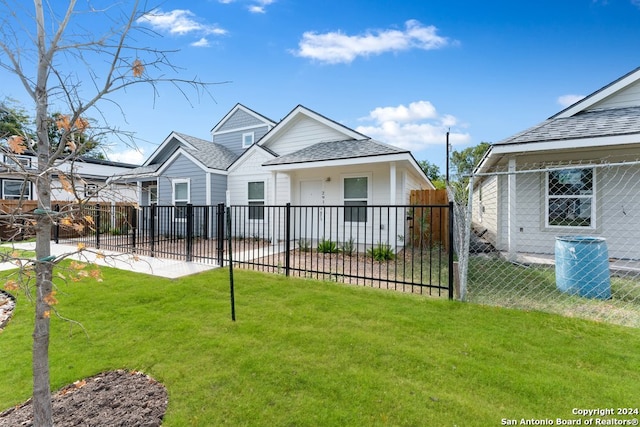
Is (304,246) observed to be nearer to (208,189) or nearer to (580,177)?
(208,189)

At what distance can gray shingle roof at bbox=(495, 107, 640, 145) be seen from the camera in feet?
20.5

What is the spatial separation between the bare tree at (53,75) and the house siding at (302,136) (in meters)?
9.35

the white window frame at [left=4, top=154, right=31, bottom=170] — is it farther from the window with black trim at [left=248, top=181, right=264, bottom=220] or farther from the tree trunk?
the window with black trim at [left=248, top=181, right=264, bottom=220]

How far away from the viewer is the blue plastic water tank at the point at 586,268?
4.47 metres

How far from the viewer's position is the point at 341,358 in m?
2.78

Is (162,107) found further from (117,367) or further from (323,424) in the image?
(323,424)

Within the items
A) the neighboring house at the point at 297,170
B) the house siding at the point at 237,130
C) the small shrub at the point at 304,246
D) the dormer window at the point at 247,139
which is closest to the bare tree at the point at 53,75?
the small shrub at the point at 304,246

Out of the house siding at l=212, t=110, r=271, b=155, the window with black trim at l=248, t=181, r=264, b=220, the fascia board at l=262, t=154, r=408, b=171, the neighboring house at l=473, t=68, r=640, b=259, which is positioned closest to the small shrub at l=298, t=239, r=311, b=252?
the fascia board at l=262, t=154, r=408, b=171

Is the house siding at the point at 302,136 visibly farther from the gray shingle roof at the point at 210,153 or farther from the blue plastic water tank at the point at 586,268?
the blue plastic water tank at the point at 586,268

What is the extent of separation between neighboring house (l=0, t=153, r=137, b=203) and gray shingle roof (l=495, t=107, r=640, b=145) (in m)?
7.88

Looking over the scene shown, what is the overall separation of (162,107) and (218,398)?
7.83ft

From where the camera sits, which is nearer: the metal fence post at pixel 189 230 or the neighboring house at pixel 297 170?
the metal fence post at pixel 189 230

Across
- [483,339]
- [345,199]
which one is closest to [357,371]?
[483,339]

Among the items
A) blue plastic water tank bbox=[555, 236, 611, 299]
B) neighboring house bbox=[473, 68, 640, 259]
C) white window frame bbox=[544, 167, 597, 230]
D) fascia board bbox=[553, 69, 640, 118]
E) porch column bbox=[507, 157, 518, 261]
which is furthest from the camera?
fascia board bbox=[553, 69, 640, 118]
